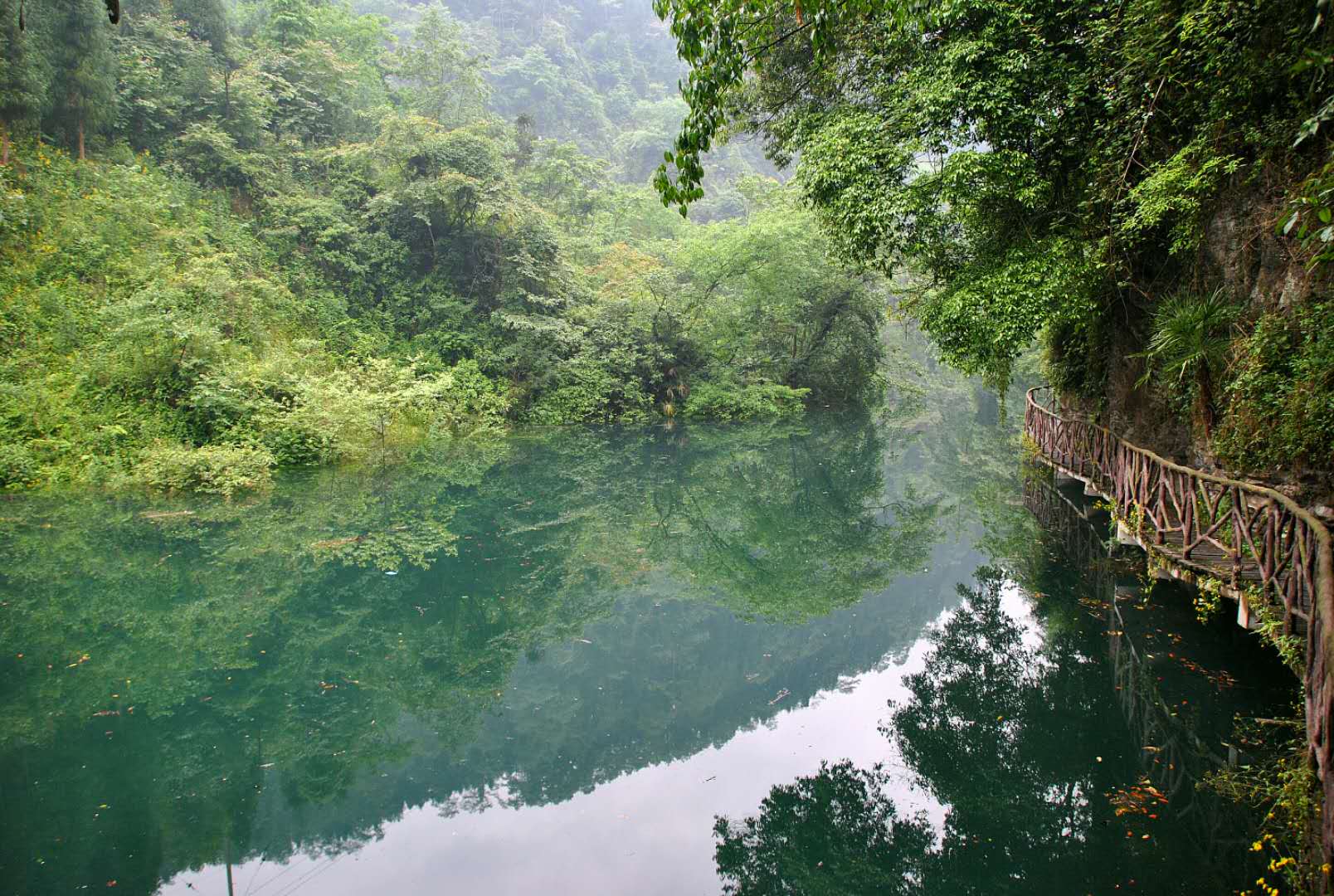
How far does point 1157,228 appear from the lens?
8.43m

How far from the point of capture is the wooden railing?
345cm

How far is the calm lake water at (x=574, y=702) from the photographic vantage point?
4.42m

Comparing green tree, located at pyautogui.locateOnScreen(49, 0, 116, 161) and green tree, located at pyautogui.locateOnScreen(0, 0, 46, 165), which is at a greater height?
green tree, located at pyautogui.locateOnScreen(49, 0, 116, 161)

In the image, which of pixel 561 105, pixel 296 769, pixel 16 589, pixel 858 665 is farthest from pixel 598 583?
pixel 561 105

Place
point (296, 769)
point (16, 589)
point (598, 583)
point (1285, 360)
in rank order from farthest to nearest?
point (598, 583) → point (16, 589) → point (1285, 360) → point (296, 769)

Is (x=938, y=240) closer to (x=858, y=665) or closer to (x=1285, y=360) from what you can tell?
(x=1285, y=360)

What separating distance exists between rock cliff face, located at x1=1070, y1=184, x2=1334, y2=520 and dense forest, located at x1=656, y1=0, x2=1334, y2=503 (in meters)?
0.03

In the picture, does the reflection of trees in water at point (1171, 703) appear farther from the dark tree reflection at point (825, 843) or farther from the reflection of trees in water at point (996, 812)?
the dark tree reflection at point (825, 843)

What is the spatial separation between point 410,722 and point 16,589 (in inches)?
215

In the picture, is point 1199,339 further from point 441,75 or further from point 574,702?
point 441,75

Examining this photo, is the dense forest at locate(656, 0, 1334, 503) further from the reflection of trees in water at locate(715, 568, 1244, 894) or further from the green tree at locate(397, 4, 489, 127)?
the green tree at locate(397, 4, 489, 127)

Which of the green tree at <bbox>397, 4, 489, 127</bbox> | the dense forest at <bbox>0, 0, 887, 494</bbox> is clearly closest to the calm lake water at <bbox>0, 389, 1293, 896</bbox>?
the dense forest at <bbox>0, 0, 887, 494</bbox>

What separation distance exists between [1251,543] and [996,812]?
2796 millimetres

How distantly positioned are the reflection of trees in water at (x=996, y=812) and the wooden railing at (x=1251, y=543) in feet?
4.11
